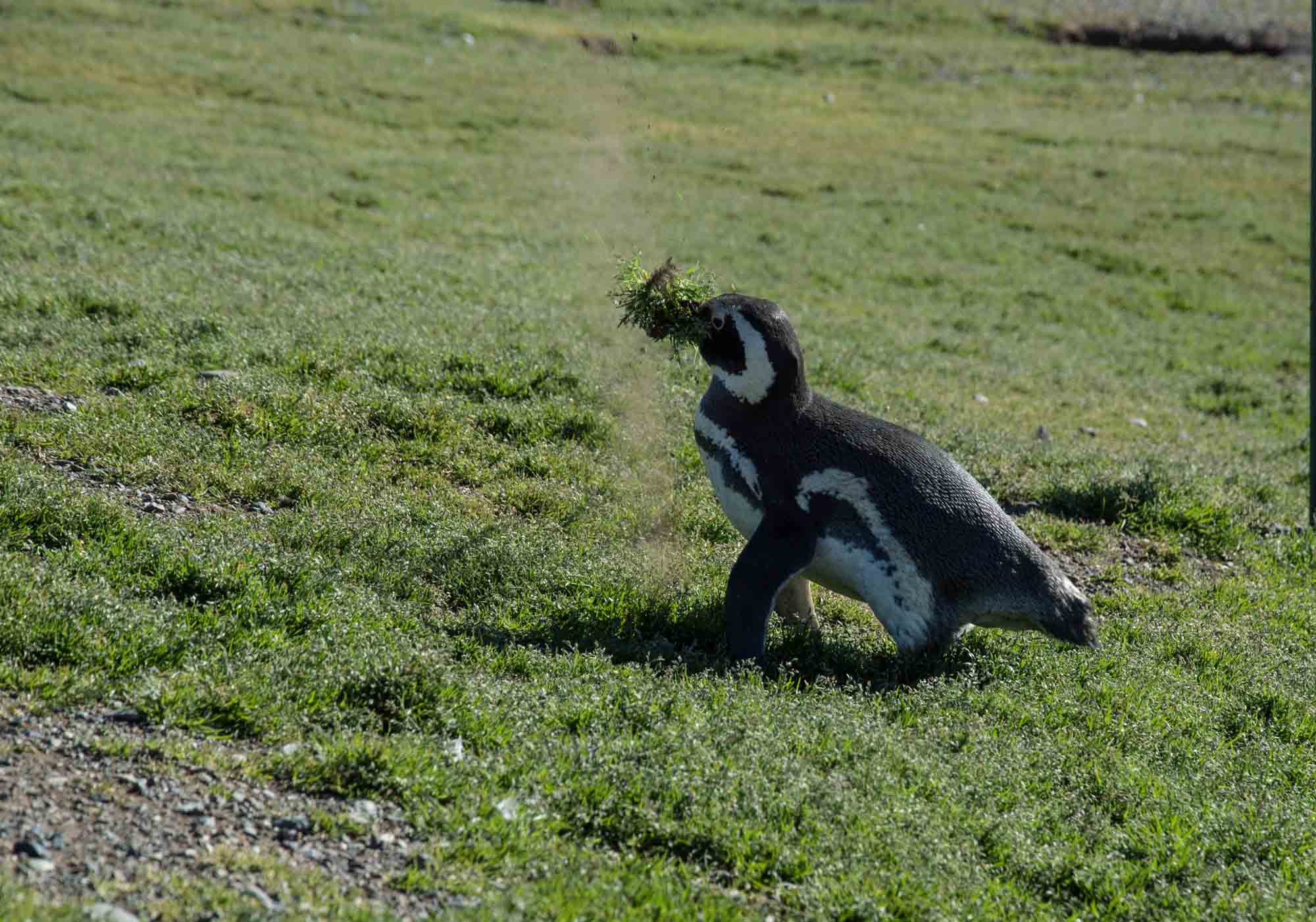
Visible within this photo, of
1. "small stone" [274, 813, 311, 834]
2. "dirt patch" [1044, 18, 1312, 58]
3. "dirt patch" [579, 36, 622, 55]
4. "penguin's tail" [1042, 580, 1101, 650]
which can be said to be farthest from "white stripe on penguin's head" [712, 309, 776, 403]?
"dirt patch" [1044, 18, 1312, 58]

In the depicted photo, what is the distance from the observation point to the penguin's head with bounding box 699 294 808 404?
25.6 ft

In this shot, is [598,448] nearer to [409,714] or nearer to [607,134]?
[409,714]

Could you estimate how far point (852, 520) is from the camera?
754 cm

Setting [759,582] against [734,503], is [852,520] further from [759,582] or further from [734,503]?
[734,503]

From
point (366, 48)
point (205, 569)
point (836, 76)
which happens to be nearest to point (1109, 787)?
point (205, 569)

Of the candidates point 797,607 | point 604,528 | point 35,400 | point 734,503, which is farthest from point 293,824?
point 35,400

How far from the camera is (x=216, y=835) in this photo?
5.27m

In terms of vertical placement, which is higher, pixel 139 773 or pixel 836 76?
pixel 836 76

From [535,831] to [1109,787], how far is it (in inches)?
114

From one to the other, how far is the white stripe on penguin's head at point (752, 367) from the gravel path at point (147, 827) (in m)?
3.33

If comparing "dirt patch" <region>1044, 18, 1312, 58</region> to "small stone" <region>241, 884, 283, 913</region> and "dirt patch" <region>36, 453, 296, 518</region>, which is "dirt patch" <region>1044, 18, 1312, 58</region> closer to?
"dirt patch" <region>36, 453, 296, 518</region>

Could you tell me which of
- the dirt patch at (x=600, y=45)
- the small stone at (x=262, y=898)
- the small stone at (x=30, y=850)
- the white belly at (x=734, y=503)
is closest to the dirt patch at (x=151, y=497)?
the white belly at (x=734, y=503)

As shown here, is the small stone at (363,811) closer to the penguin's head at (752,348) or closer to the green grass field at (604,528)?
the green grass field at (604,528)

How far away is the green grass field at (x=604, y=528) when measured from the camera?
5.86 meters
